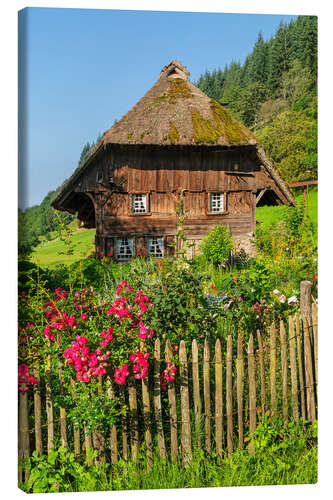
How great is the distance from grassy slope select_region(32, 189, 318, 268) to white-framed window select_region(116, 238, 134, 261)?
262mm

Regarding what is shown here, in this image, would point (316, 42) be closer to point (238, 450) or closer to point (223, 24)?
point (223, 24)

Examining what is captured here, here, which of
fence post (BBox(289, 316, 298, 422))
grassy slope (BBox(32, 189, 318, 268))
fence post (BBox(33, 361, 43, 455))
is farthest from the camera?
grassy slope (BBox(32, 189, 318, 268))

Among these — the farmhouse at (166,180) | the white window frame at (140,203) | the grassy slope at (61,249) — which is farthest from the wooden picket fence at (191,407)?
the white window frame at (140,203)

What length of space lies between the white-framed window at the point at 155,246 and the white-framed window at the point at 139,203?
29cm

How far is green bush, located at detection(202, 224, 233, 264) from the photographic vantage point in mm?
4066

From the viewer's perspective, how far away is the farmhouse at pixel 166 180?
13.1 ft

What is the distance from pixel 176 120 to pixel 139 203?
1.15m

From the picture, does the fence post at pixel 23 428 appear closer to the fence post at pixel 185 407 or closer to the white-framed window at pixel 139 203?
the fence post at pixel 185 407

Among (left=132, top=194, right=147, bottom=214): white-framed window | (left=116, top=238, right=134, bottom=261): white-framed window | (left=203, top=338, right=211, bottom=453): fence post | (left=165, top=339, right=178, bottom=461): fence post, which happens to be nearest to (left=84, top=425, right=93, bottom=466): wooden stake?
(left=165, top=339, right=178, bottom=461): fence post

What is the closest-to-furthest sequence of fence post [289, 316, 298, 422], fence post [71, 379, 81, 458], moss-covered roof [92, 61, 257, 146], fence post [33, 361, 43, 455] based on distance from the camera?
1. fence post [33, 361, 43, 455]
2. fence post [71, 379, 81, 458]
3. fence post [289, 316, 298, 422]
4. moss-covered roof [92, 61, 257, 146]

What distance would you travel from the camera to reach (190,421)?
322 cm

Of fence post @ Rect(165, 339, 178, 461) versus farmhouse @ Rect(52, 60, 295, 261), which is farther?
farmhouse @ Rect(52, 60, 295, 261)

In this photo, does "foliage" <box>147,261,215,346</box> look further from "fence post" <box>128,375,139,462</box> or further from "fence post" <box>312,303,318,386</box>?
"fence post" <box>312,303,318,386</box>

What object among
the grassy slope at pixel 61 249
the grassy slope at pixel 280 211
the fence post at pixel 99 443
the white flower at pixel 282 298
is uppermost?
the grassy slope at pixel 280 211
